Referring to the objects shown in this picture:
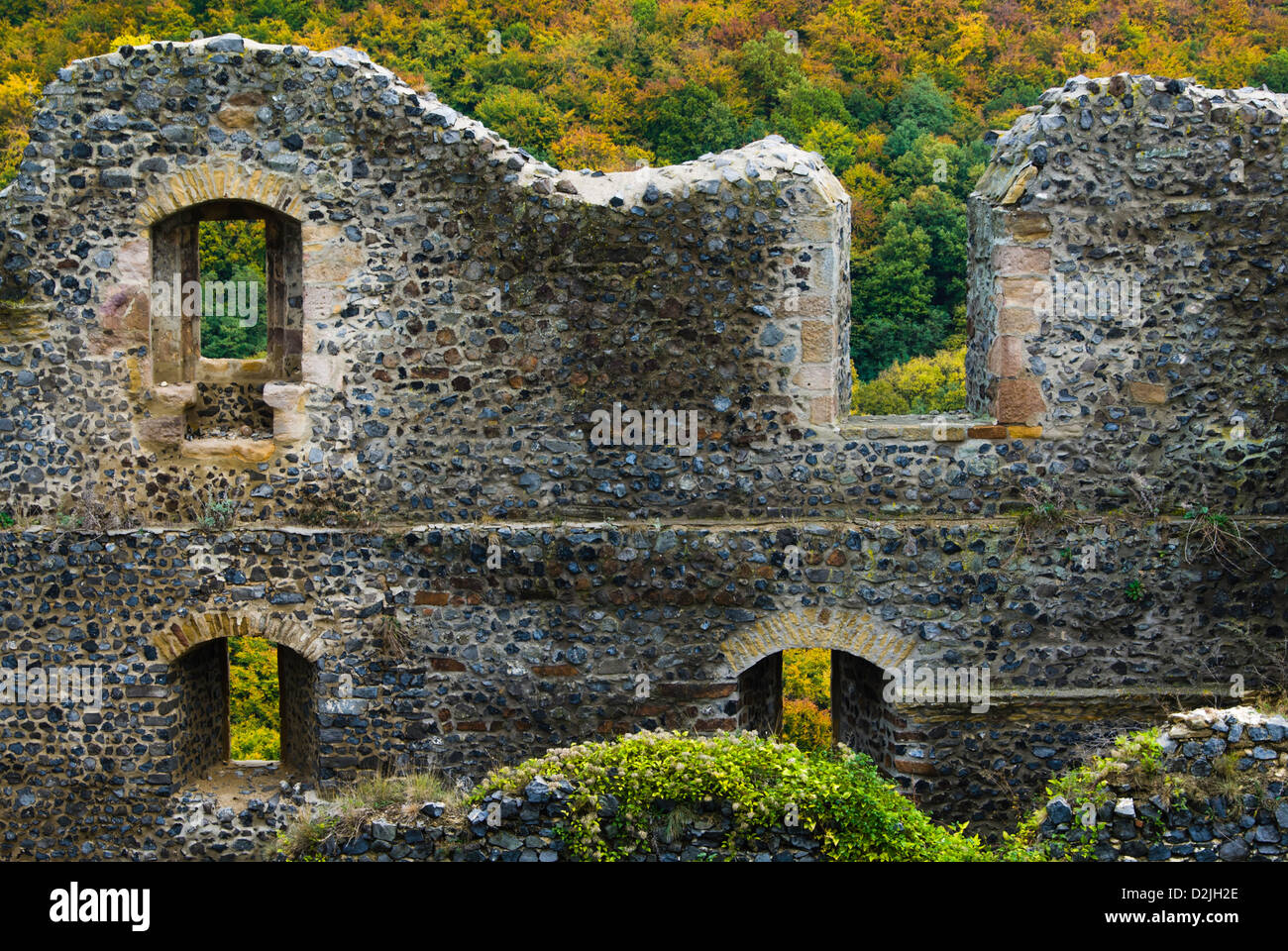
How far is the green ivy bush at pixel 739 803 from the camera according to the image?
26.5ft

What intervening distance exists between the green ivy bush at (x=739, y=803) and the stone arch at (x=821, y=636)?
2.52 metres

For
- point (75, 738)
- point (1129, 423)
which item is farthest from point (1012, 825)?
point (75, 738)

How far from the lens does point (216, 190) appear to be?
10797 mm

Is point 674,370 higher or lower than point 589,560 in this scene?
higher

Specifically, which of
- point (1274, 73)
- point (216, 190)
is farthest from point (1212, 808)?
point (1274, 73)

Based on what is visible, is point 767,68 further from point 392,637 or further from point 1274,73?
point 392,637

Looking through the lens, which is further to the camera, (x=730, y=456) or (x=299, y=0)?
(x=299, y=0)

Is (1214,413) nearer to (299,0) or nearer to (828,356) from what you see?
(828,356)

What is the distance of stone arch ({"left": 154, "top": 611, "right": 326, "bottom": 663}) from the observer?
10.8 m

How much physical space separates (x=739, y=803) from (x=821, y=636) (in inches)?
113

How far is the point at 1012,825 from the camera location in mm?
10773

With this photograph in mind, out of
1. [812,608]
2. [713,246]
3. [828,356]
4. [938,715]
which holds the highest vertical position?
[713,246]

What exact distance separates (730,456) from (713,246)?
4.97ft

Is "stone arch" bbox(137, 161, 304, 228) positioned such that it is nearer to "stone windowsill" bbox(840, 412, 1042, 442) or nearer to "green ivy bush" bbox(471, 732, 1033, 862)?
"stone windowsill" bbox(840, 412, 1042, 442)
